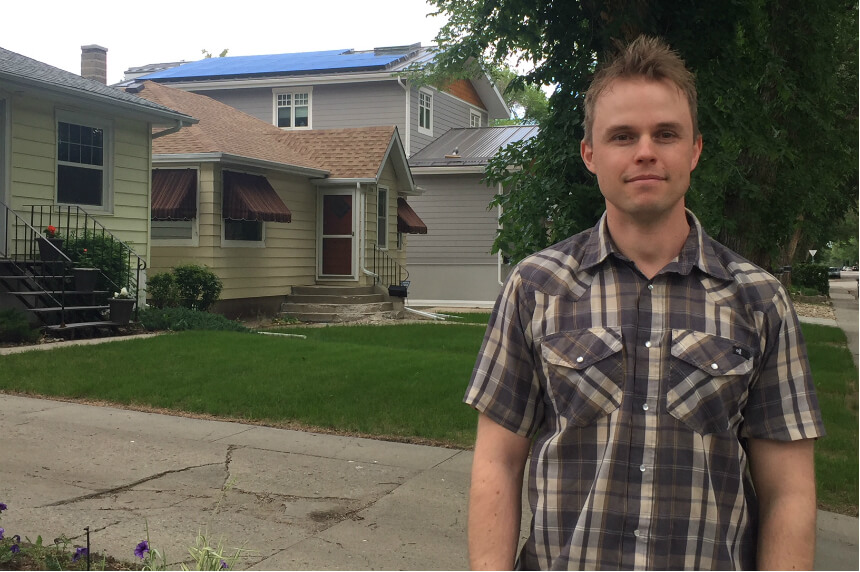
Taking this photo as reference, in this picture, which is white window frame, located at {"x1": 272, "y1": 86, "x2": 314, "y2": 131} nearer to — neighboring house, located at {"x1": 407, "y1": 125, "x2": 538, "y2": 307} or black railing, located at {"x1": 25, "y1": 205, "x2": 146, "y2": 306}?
neighboring house, located at {"x1": 407, "y1": 125, "x2": 538, "y2": 307}

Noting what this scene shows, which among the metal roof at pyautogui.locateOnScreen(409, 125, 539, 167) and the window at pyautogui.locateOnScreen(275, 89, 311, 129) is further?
the window at pyautogui.locateOnScreen(275, 89, 311, 129)

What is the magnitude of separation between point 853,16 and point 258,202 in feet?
40.7

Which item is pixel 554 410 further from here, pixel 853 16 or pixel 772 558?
pixel 853 16

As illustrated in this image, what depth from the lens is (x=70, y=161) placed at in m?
15.5

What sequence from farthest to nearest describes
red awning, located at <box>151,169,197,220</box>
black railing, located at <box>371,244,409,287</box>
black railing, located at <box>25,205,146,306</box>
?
black railing, located at <box>371,244,409,287</box> < red awning, located at <box>151,169,197,220</box> < black railing, located at <box>25,205,146,306</box>

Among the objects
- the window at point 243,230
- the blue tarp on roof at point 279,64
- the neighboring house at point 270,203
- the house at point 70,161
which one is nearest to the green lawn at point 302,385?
the house at point 70,161

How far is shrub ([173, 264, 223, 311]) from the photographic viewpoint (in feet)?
56.9

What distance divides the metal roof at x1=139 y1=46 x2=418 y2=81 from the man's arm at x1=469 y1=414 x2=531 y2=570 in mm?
26927

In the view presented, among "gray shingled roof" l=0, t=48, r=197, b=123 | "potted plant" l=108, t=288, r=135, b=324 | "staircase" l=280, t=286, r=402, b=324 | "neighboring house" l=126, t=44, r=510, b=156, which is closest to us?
"gray shingled roof" l=0, t=48, r=197, b=123

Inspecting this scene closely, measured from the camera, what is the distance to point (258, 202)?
62.6 ft

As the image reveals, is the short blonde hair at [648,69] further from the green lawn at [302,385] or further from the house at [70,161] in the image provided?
the house at [70,161]

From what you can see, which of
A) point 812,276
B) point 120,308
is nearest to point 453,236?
point 120,308

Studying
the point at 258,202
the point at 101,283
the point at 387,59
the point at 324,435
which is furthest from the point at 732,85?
the point at 387,59

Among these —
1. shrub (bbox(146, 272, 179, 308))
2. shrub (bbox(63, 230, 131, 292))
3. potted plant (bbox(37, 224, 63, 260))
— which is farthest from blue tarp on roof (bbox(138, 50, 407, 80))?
potted plant (bbox(37, 224, 63, 260))
